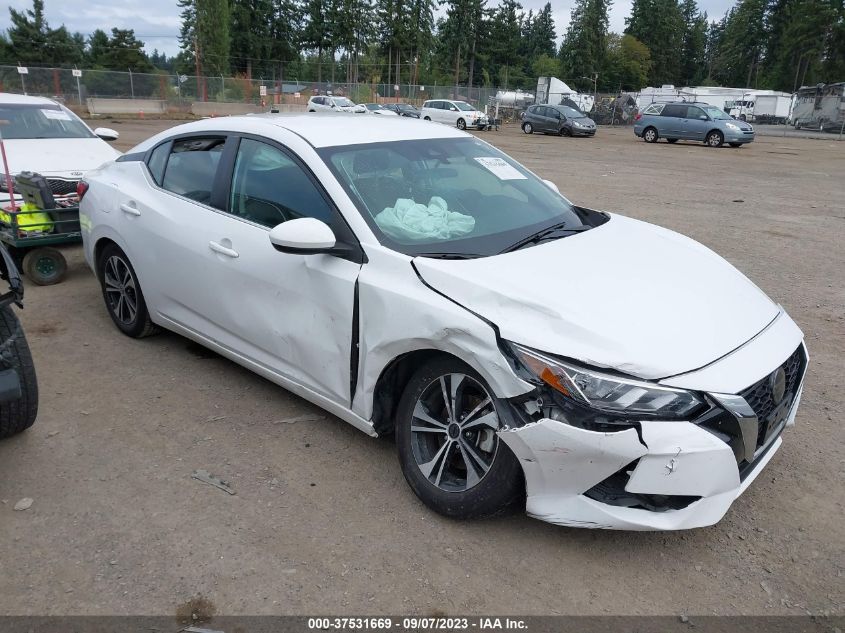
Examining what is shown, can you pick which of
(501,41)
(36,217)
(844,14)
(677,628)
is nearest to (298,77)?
(501,41)

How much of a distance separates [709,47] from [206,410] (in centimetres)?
14697

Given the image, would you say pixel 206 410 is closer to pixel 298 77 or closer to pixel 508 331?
pixel 508 331

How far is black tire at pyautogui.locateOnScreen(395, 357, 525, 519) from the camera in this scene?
108 inches

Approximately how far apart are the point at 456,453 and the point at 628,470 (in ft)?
2.56

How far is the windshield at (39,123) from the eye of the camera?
7980 millimetres

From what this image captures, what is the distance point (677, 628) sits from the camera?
7.91ft

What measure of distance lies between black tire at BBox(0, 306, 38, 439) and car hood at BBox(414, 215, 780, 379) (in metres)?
2.04

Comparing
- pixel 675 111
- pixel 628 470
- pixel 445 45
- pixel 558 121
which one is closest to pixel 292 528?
Answer: pixel 628 470

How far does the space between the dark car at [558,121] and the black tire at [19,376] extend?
3213cm

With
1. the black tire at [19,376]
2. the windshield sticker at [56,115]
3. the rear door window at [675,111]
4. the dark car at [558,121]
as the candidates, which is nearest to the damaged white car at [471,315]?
the black tire at [19,376]

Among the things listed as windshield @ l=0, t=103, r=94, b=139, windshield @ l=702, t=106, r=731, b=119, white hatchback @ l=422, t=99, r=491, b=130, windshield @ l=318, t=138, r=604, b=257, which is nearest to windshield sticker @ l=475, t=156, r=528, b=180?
windshield @ l=318, t=138, r=604, b=257

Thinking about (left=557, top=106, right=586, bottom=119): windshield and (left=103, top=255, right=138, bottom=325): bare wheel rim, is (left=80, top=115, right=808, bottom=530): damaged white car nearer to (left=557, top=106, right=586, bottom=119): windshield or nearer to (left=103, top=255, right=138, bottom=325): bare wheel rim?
(left=103, top=255, right=138, bottom=325): bare wheel rim

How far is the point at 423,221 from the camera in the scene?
133 inches

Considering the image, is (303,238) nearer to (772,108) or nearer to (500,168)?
(500,168)
